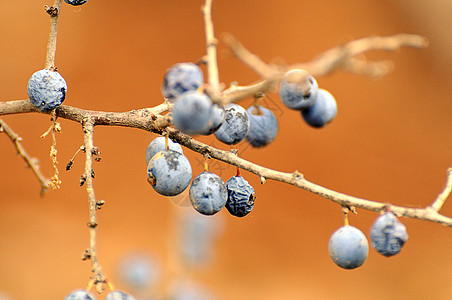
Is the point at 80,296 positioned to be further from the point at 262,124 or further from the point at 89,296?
the point at 262,124

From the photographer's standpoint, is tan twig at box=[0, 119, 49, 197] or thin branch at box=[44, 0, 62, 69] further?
tan twig at box=[0, 119, 49, 197]

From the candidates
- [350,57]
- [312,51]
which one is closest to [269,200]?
[312,51]

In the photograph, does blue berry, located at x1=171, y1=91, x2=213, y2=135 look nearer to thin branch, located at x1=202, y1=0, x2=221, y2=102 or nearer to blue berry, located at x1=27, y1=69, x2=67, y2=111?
thin branch, located at x1=202, y1=0, x2=221, y2=102

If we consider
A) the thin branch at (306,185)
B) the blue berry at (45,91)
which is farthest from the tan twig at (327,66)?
the blue berry at (45,91)

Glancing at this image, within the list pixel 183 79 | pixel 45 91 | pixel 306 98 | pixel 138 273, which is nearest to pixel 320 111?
pixel 306 98

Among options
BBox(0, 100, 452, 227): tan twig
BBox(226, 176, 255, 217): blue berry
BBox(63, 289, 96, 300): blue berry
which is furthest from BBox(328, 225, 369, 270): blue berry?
BBox(63, 289, 96, 300): blue berry
